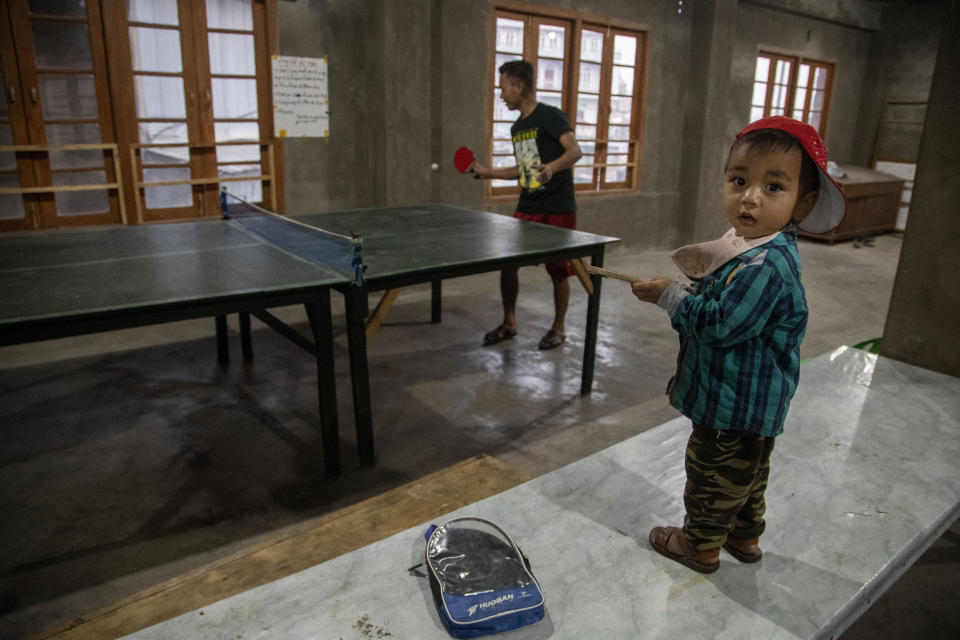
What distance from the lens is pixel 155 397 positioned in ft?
11.2

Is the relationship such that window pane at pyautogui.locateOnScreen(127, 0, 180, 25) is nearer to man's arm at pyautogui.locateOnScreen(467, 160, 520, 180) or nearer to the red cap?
man's arm at pyautogui.locateOnScreen(467, 160, 520, 180)

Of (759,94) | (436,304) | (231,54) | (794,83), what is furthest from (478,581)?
(794,83)

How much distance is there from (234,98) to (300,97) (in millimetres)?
495

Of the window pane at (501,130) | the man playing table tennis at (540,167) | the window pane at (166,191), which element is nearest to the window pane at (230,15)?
the window pane at (166,191)

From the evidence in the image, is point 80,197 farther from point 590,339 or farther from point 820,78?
point 820,78

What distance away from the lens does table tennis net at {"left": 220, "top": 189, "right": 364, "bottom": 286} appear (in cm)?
250

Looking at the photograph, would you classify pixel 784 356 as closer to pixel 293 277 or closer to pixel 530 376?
pixel 293 277

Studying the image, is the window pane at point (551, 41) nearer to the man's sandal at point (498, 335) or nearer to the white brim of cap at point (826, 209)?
the man's sandal at point (498, 335)

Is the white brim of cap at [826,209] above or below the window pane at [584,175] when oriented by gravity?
above

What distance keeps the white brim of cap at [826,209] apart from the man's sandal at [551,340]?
9.78 feet

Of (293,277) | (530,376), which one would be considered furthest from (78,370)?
(530,376)

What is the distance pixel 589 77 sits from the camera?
6.84 metres

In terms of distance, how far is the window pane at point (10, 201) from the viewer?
435cm

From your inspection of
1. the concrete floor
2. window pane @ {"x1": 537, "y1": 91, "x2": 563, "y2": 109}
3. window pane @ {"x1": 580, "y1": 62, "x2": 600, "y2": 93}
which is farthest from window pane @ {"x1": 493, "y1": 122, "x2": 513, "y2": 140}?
the concrete floor
